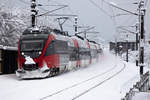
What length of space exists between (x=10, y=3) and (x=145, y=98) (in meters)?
34.9

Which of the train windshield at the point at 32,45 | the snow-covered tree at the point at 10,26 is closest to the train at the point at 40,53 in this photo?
the train windshield at the point at 32,45

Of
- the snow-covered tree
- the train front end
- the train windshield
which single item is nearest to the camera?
the train front end

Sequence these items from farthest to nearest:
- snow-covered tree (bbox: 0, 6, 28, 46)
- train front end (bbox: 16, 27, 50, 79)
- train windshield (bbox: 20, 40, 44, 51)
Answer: snow-covered tree (bbox: 0, 6, 28, 46) < train windshield (bbox: 20, 40, 44, 51) < train front end (bbox: 16, 27, 50, 79)

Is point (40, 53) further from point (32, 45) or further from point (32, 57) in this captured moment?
point (32, 45)

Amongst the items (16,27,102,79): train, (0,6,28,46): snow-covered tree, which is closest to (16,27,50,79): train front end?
(16,27,102,79): train

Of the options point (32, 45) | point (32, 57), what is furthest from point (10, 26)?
point (32, 57)

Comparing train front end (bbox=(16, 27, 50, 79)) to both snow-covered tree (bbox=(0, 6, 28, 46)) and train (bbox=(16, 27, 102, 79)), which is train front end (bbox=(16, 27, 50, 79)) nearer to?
train (bbox=(16, 27, 102, 79))

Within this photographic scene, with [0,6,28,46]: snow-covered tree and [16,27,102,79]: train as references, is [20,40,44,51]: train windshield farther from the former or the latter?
[0,6,28,46]: snow-covered tree

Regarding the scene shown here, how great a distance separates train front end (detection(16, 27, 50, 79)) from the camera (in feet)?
60.0

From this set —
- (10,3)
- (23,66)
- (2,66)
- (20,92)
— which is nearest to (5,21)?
(10,3)

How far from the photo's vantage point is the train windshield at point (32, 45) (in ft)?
61.5

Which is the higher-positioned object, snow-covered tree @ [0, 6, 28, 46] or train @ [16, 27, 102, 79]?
snow-covered tree @ [0, 6, 28, 46]

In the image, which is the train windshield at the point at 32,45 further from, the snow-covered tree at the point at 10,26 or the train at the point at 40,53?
the snow-covered tree at the point at 10,26

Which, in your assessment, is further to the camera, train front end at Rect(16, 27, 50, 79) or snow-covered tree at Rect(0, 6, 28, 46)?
snow-covered tree at Rect(0, 6, 28, 46)
